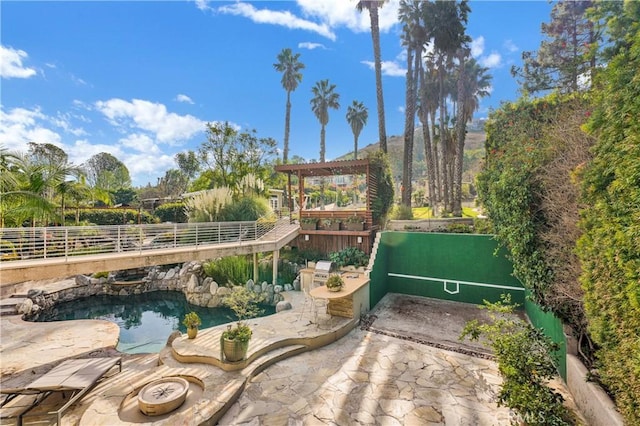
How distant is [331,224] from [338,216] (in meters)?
0.46

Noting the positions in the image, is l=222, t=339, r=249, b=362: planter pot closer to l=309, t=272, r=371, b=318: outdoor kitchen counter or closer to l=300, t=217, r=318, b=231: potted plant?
l=309, t=272, r=371, b=318: outdoor kitchen counter

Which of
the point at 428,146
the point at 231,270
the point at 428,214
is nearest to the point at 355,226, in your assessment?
the point at 231,270

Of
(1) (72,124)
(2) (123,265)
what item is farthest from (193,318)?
(1) (72,124)

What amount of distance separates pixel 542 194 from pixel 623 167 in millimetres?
1774

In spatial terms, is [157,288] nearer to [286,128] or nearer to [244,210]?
[244,210]

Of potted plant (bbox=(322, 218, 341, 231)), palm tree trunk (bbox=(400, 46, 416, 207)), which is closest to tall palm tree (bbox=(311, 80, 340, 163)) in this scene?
palm tree trunk (bbox=(400, 46, 416, 207))

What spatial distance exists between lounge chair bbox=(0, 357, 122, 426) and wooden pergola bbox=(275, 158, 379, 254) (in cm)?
762

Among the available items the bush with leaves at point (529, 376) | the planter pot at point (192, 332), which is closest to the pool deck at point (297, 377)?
the planter pot at point (192, 332)

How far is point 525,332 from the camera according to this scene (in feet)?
11.0

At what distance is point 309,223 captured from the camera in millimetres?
11195

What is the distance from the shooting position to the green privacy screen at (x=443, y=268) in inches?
271

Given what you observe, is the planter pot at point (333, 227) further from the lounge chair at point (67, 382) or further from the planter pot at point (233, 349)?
the lounge chair at point (67, 382)

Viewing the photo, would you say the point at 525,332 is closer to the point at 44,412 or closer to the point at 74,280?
the point at 44,412

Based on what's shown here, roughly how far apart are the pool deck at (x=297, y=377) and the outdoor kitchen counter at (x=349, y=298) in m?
0.27
